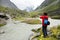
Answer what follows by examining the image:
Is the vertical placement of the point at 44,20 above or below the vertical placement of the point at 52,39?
above

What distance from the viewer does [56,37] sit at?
16969 millimetres

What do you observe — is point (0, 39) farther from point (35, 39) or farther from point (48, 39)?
point (48, 39)

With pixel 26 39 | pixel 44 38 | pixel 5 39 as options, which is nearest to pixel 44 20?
pixel 44 38

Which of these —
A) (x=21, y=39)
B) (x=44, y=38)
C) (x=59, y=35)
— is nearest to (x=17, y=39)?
(x=21, y=39)

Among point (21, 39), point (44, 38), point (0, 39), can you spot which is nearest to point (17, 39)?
point (21, 39)

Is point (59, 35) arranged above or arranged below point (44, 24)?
below

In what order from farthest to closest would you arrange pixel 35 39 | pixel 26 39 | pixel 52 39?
pixel 26 39 < pixel 35 39 < pixel 52 39

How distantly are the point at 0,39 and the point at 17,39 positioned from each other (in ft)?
6.72

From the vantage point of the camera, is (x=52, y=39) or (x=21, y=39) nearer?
(x=52, y=39)

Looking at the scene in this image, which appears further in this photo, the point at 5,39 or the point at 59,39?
the point at 5,39

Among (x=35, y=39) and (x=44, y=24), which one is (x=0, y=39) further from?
(x=44, y=24)

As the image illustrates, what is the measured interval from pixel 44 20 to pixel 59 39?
2.16m

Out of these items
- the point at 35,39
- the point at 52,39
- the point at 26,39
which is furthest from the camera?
the point at 26,39

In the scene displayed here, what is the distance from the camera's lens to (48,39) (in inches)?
648
